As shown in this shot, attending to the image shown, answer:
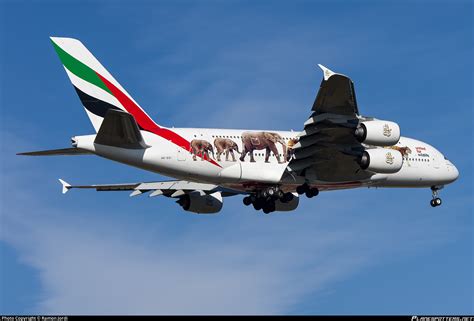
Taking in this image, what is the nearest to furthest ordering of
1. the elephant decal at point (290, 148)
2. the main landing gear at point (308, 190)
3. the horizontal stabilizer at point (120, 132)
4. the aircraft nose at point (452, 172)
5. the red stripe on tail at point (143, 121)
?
the horizontal stabilizer at point (120, 132) → the red stripe on tail at point (143, 121) → the elephant decal at point (290, 148) → the main landing gear at point (308, 190) → the aircraft nose at point (452, 172)

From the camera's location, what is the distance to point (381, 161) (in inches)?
1598

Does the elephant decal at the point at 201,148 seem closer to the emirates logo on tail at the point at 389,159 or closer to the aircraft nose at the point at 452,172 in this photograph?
the emirates logo on tail at the point at 389,159

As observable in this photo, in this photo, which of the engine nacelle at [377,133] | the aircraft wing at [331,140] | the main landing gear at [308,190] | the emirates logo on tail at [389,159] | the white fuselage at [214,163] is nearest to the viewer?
the aircraft wing at [331,140]

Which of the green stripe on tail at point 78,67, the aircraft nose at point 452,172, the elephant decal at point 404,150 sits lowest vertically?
the aircraft nose at point 452,172

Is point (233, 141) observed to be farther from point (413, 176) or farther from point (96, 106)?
point (413, 176)

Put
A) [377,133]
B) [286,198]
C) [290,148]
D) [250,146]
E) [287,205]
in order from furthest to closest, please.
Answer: [287,205] → [286,198] → [290,148] → [250,146] → [377,133]

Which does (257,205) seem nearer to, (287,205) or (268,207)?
(268,207)

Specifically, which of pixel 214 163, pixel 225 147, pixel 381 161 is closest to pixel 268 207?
pixel 225 147

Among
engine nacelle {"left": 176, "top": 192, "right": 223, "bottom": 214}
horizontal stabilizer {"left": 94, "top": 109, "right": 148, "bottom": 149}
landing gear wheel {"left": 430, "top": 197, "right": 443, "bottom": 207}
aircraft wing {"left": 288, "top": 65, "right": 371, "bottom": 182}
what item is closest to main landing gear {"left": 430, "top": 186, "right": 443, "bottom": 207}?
landing gear wheel {"left": 430, "top": 197, "right": 443, "bottom": 207}

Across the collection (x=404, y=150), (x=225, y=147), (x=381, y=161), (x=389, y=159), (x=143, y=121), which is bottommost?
(x=381, y=161)

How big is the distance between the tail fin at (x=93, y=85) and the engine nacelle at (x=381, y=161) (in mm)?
9427

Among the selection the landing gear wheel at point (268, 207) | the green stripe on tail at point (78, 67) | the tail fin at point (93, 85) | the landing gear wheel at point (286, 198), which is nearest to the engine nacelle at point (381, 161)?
the landing gear wheel at point (286, 198)

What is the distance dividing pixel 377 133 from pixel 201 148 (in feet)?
24.9

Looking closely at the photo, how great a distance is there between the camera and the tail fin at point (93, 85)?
3853cm
